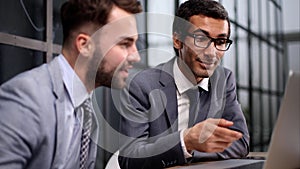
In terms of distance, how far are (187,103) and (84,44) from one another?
1.73 feet

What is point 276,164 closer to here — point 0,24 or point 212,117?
point 212,117

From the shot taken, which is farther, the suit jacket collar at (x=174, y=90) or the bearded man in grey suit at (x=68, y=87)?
the suit jacket collar at (x=174, y=90)

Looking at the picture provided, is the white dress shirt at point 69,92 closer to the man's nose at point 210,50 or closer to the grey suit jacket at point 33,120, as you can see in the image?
the grey suit jacket at point 33,120

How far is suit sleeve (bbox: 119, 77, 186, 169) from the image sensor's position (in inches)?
51.9

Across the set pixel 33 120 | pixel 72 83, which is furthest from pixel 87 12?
pixel 33 120

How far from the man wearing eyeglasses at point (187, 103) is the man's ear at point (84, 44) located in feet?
1.01

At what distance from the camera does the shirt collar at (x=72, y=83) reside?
1056 mm

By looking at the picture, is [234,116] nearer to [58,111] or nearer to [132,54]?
[132,54]

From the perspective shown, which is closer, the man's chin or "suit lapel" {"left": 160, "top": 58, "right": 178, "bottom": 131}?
the man's chin

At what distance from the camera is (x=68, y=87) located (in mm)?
1058

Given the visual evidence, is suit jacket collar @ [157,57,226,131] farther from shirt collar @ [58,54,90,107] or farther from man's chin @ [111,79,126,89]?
shirt collar @ [58,54,90,107]

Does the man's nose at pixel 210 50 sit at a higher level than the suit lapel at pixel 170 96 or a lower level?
higher

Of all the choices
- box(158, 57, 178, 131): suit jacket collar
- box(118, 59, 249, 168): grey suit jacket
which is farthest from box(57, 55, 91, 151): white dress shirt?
box(158, 57, 178, 131): suit jacket collar

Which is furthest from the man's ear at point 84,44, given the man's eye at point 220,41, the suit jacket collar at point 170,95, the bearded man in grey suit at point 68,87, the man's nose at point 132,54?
the man's eye at point 220,41
